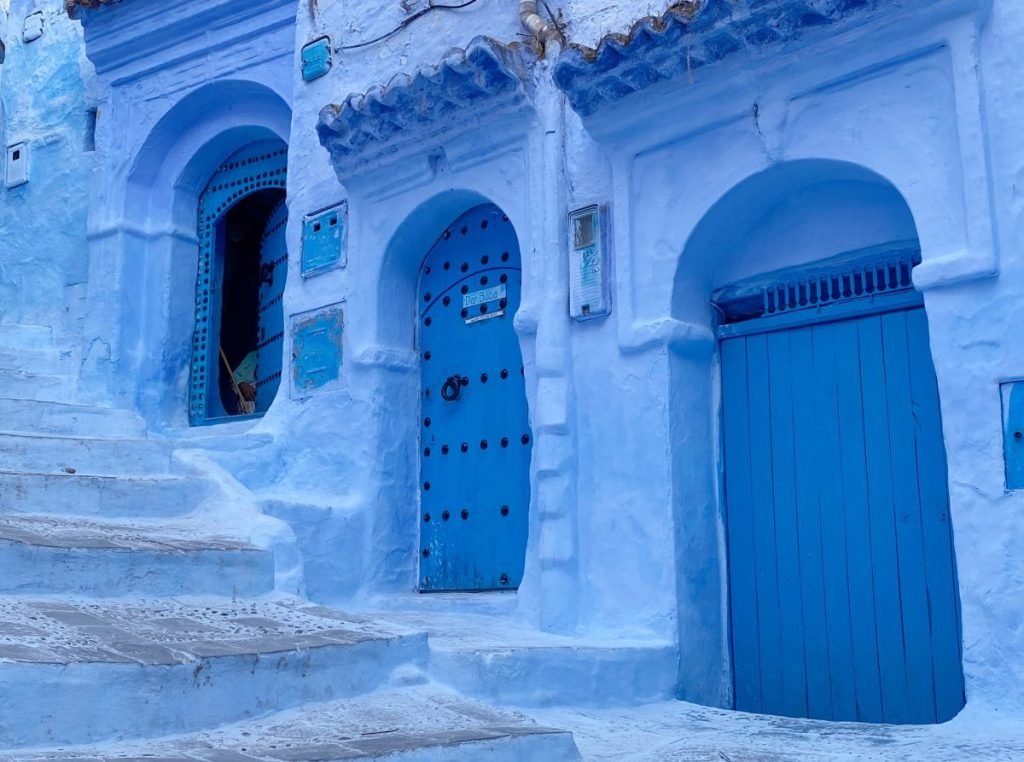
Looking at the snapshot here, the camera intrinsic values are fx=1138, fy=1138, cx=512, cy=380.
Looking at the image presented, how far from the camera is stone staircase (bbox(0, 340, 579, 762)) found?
288cm

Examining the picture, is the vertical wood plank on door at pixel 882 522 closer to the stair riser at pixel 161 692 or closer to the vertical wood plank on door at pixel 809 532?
the vertical wood plank on door at pixel 809 532

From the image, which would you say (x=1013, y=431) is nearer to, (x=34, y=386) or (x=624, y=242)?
(x=624, y=242)

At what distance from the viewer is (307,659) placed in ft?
11.1

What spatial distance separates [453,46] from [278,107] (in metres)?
2.18

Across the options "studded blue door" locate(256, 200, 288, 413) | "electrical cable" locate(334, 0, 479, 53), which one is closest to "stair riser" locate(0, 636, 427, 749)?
"electrical cable" locate(334, 0, 479, 53)

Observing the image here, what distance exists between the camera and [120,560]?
3.87 metres

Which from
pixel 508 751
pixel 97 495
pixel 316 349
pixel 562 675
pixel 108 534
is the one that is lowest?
pixel 508 751

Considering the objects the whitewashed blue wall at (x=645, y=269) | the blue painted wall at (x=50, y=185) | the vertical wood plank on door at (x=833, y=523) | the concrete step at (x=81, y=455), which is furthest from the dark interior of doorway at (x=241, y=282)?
the vertical wood plank on door at (x=833, y=523)

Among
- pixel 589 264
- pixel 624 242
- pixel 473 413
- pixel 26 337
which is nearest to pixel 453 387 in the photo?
pixel 473 413

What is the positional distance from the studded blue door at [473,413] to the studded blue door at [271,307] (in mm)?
1707

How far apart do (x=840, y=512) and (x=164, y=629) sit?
2666 millimetres

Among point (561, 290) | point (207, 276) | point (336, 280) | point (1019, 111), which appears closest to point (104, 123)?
point (207, 276)

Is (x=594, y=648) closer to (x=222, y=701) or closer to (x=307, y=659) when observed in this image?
(x=307, y=659)

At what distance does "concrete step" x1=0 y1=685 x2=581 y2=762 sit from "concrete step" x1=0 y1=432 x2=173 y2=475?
226 centimetres
